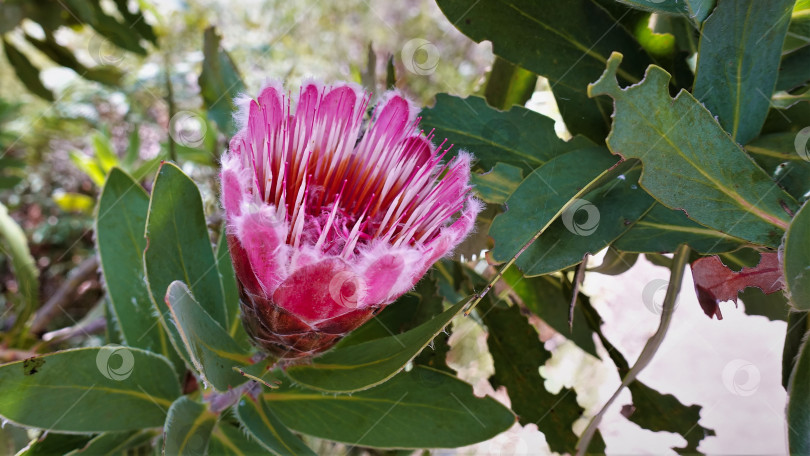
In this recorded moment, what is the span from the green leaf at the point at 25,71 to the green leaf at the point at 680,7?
1546mm

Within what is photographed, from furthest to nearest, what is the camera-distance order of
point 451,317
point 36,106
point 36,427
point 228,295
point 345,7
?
point 345,7, point 36,106, point 228,295, point 36,427, point 451,317

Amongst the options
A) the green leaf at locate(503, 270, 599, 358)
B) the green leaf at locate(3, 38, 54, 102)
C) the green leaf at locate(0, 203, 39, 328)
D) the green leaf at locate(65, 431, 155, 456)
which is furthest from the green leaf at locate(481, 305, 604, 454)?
the green leaf at locate(3, 38, 54, 102)

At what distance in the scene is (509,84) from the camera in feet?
2.39

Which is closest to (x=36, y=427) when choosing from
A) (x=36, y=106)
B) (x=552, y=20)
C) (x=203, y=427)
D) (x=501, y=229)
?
(x=203, y=427)

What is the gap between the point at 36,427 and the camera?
0.53 meters

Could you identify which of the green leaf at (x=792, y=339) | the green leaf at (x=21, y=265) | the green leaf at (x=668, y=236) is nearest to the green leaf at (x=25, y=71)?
the green leaf at (x=21, y=265)

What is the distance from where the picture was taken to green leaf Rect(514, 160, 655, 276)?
50 cm

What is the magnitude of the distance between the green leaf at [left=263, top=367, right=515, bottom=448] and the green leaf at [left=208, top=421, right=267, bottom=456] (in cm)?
4

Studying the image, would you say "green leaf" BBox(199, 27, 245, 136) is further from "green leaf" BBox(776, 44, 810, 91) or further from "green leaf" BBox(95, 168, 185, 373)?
"green leaf" BBox(776, 44, 810, 91)

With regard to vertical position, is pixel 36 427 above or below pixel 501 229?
below

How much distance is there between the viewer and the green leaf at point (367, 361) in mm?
445

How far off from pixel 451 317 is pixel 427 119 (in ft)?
0.78

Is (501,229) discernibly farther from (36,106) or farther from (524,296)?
(36,106)

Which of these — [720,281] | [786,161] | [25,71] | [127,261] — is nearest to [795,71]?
[786,161]
